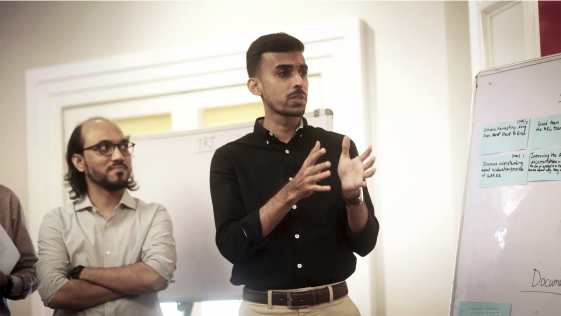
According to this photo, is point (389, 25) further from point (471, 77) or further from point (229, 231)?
point (229, 231)

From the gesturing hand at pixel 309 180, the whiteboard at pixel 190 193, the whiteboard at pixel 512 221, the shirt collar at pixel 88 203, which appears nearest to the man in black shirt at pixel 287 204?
the gesturing hand at pixel 309 180

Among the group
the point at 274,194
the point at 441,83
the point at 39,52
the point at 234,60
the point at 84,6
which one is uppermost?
the point at 84,6

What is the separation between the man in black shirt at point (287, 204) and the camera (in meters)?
1.54

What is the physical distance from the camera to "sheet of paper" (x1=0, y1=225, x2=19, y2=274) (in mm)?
2137

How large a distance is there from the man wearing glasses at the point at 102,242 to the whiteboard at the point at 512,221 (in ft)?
3.69

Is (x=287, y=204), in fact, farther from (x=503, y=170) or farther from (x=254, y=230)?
(x=503, y=170)

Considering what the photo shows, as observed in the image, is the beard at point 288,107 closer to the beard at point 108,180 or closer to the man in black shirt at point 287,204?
the man in black shirt at point 287,204

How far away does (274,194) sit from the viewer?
1705 millimetres

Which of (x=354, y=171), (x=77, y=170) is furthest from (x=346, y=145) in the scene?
(x=77, y=170)

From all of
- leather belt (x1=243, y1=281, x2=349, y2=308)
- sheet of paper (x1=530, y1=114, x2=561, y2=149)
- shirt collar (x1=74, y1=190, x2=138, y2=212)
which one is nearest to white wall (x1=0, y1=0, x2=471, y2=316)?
sheet of paper (x1=530, y1=114, x2=561, y2=149)

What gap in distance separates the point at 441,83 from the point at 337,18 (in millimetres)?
675

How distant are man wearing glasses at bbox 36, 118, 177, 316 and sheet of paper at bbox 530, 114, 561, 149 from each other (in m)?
1.39

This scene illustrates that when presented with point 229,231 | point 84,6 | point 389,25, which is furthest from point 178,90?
point 229,231

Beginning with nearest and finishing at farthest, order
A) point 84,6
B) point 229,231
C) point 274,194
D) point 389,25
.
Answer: point 229,231, point 274,194, point 389,25, point 84,6
